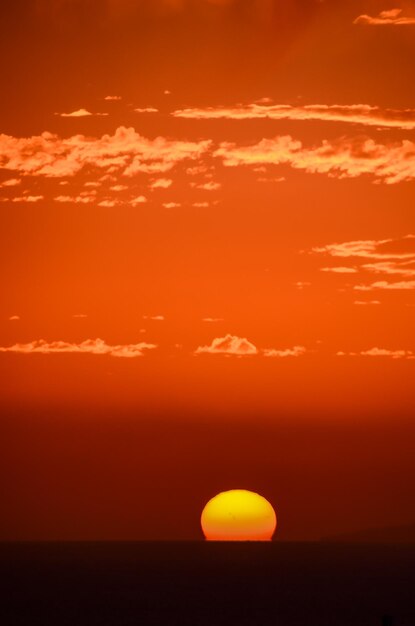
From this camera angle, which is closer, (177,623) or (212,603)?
(177,623)

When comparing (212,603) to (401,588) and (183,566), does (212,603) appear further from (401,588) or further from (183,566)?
(183,566)

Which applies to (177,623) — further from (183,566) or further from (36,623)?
(183,566)

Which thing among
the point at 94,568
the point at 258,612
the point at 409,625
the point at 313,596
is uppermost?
the point at 94,568

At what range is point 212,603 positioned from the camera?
103m

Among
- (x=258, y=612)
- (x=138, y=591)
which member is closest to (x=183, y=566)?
(x=138, y=591)

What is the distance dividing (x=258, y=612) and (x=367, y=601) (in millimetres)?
14743

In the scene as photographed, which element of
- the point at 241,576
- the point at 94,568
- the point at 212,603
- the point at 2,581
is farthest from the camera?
the point at 94,568

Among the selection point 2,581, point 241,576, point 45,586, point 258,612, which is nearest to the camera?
point 258,612

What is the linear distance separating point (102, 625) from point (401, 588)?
53.4 metres

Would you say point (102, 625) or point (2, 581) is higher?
point (2, 581)

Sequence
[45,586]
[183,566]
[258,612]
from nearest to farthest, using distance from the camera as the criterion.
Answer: [258,612], [45,586], [183,566]

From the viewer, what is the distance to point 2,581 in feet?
445

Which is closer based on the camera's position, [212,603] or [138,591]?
[212,603]

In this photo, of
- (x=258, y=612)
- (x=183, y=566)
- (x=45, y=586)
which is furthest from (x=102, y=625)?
(x=183, y=566)
